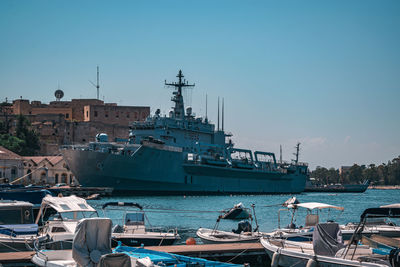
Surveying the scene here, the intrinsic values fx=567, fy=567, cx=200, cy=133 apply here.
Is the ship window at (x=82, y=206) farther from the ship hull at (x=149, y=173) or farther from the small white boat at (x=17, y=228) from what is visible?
the ship hull at (x=149, y=173)

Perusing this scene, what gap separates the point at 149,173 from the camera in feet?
176

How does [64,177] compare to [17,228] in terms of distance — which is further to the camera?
[64,177]

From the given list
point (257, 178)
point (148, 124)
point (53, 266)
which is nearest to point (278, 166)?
point (257, 178)

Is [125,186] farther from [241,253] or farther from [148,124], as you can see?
[241,253]

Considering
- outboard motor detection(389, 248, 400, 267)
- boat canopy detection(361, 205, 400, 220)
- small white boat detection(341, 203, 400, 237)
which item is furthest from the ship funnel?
outboard motor detection(389, 248, 400, 267)

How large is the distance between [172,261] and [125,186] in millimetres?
40865

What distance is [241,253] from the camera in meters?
16.4

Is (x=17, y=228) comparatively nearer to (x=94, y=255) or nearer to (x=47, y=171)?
(x=94, y=255)

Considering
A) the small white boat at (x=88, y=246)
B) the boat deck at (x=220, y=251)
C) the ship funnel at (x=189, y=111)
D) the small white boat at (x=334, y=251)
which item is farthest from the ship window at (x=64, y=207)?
the ship funnel at (x=189, y=111)

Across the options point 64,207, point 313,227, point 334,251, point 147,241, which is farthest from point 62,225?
point 313,227

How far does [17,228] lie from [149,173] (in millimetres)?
36815

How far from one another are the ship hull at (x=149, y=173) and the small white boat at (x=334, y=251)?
37.8 meters

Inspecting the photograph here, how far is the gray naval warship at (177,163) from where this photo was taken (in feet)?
171

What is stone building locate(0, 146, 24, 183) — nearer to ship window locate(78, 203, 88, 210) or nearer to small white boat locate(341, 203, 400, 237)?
ship window locate(78, 203, 88, 210)
